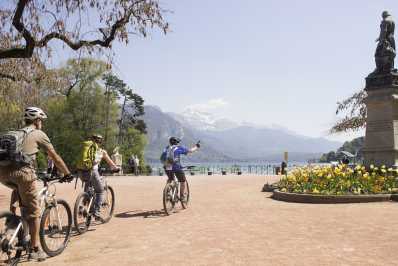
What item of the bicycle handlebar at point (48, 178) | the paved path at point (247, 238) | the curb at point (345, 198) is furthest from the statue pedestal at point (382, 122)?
the bicycle handlebar at point (48, 178)

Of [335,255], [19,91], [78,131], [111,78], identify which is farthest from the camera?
[111,78]

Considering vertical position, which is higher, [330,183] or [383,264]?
[330,183]

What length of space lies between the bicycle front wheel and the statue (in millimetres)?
13990

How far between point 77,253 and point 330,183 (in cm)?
925

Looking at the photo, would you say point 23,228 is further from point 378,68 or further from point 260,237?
point 378,68

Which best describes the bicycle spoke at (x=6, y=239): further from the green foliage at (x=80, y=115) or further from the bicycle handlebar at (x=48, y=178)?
the green foliage at (x=80, y=115)

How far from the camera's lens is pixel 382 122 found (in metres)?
15.9

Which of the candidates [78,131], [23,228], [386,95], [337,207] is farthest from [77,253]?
[78,131]

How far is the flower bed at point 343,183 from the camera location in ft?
43.0

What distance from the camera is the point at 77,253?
22.6 ft

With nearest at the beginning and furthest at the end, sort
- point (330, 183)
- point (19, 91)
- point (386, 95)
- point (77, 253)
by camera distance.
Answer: point (77, 253), point (330, 183), point (386, 95), point (19, 91)

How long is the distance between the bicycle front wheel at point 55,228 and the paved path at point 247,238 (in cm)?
18

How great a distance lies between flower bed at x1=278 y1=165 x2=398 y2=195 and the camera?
1309cm

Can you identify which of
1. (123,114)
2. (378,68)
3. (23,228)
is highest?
(123,114)
